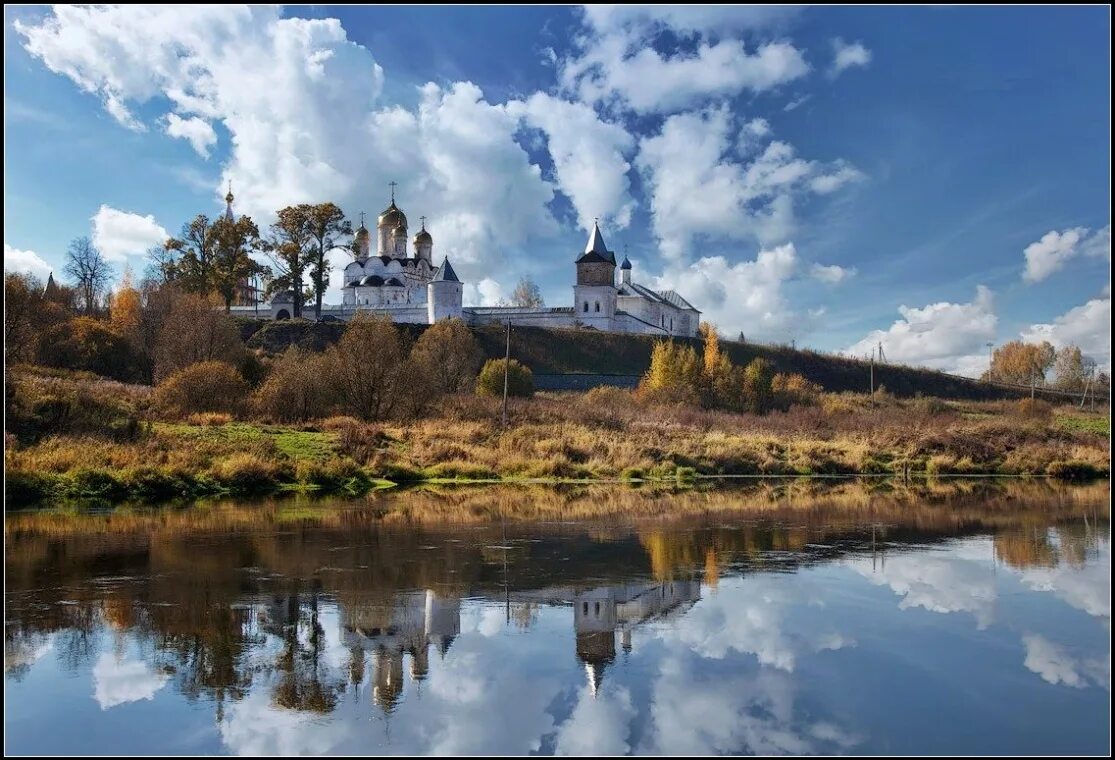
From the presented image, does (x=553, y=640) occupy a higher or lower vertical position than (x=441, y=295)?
lower

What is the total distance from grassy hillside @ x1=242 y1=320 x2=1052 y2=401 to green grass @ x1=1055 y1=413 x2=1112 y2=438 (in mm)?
32652

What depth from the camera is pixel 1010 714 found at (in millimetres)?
6723

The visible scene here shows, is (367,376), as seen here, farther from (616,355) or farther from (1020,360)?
(1020,360)

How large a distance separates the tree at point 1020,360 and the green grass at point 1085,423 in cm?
7096

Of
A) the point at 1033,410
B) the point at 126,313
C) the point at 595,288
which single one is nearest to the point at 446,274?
the point at 595,288

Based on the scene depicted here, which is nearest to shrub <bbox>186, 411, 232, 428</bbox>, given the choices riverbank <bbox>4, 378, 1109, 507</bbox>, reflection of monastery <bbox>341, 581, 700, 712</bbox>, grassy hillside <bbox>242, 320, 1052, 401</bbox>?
riverbank <bbox>4, 378, 1109, 507</bbox>

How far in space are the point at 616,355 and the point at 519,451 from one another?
52154 mm

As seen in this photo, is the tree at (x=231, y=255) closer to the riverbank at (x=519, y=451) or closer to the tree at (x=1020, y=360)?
the riverbank at (x=519, y=451)

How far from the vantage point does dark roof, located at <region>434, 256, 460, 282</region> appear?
83.4 m

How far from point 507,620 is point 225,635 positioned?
9.06 ft

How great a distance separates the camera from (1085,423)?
43875 mm

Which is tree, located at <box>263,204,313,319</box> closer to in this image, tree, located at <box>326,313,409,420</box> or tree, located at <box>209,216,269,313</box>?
tree, located at <box>209,216,269,313</box>

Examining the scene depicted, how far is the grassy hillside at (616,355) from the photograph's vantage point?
2958 inches

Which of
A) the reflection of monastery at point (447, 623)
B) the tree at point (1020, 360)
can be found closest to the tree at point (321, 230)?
the reflection of monastery at point (447, 623)
